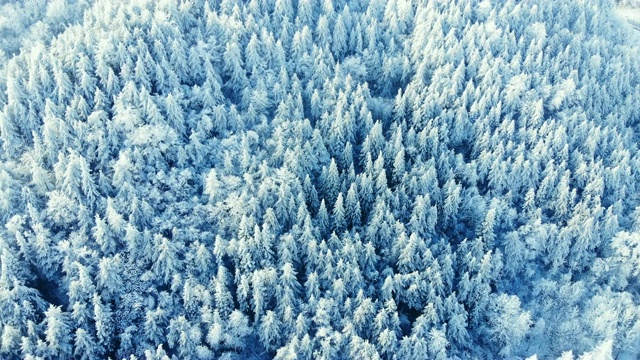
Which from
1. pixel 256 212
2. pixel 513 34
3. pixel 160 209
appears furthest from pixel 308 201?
pixel 513 34

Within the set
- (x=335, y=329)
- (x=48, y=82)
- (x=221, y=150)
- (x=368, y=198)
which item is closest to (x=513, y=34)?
(x=368, y=198)

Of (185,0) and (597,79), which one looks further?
(597,79)

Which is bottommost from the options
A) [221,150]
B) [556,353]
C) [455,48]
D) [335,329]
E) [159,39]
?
[556,353]

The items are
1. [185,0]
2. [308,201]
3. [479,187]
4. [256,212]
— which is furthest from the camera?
[185,0]

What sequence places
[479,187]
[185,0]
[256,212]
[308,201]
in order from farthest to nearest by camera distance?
1. [185,0]
2. [479,187]
3. [308,201]
4. [256,212]

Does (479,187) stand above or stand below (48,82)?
below

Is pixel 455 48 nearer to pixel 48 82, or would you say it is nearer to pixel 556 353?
pixel 556 353
